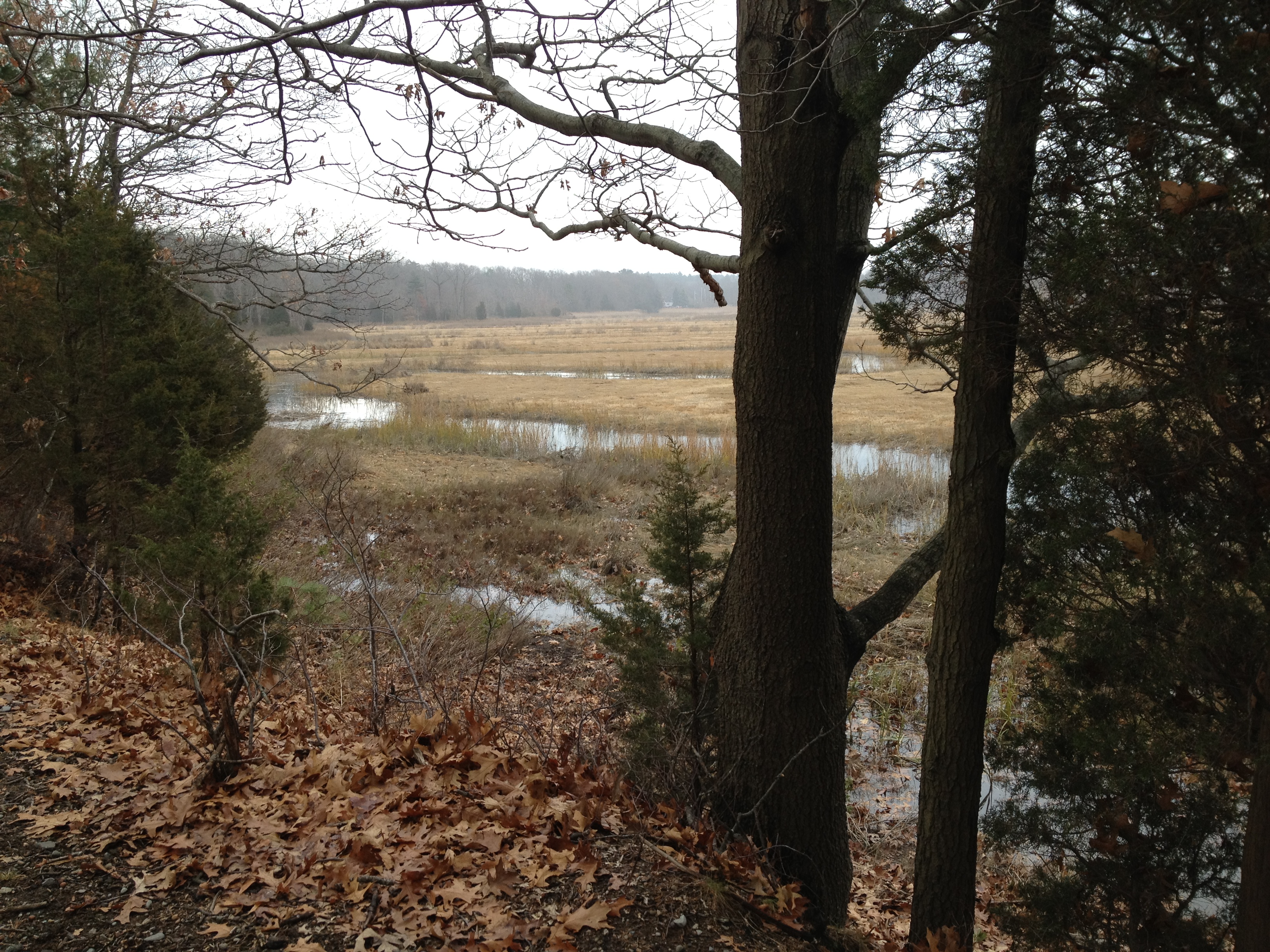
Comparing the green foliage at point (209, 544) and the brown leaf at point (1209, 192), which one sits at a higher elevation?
the brown leaf at point (1209, 192)

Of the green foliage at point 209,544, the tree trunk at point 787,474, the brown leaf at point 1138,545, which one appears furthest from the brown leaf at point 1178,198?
the green foliage at point 209,544

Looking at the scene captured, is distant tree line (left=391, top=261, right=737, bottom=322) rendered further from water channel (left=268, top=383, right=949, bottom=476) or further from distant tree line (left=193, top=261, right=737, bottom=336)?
water channel (left=268, top=383, right=949, bottom=476)

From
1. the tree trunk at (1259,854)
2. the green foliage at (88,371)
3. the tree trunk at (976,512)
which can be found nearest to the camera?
the tree trunk at (1259,854)

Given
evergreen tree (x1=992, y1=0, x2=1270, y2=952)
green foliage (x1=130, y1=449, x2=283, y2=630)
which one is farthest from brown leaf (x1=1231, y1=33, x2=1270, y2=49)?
green foliage (x1=130, y1=449, x2=283, y2=630)

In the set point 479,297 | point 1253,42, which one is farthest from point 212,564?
point 479,297

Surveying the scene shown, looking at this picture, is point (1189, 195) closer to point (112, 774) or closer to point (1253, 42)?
point (1253, 42)

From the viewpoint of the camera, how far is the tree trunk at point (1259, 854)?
126 inches

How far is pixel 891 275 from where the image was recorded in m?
4.63

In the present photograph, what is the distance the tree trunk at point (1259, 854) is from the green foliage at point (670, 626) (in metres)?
2.75

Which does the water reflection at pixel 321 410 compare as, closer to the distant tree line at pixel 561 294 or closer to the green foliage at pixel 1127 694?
the green foliage at pixel 1127 694

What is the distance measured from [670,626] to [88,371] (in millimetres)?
6910

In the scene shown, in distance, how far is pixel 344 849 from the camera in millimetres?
3398

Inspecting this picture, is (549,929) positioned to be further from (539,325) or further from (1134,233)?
(539,325)

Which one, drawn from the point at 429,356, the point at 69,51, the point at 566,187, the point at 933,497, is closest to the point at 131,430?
the point at 566,187
